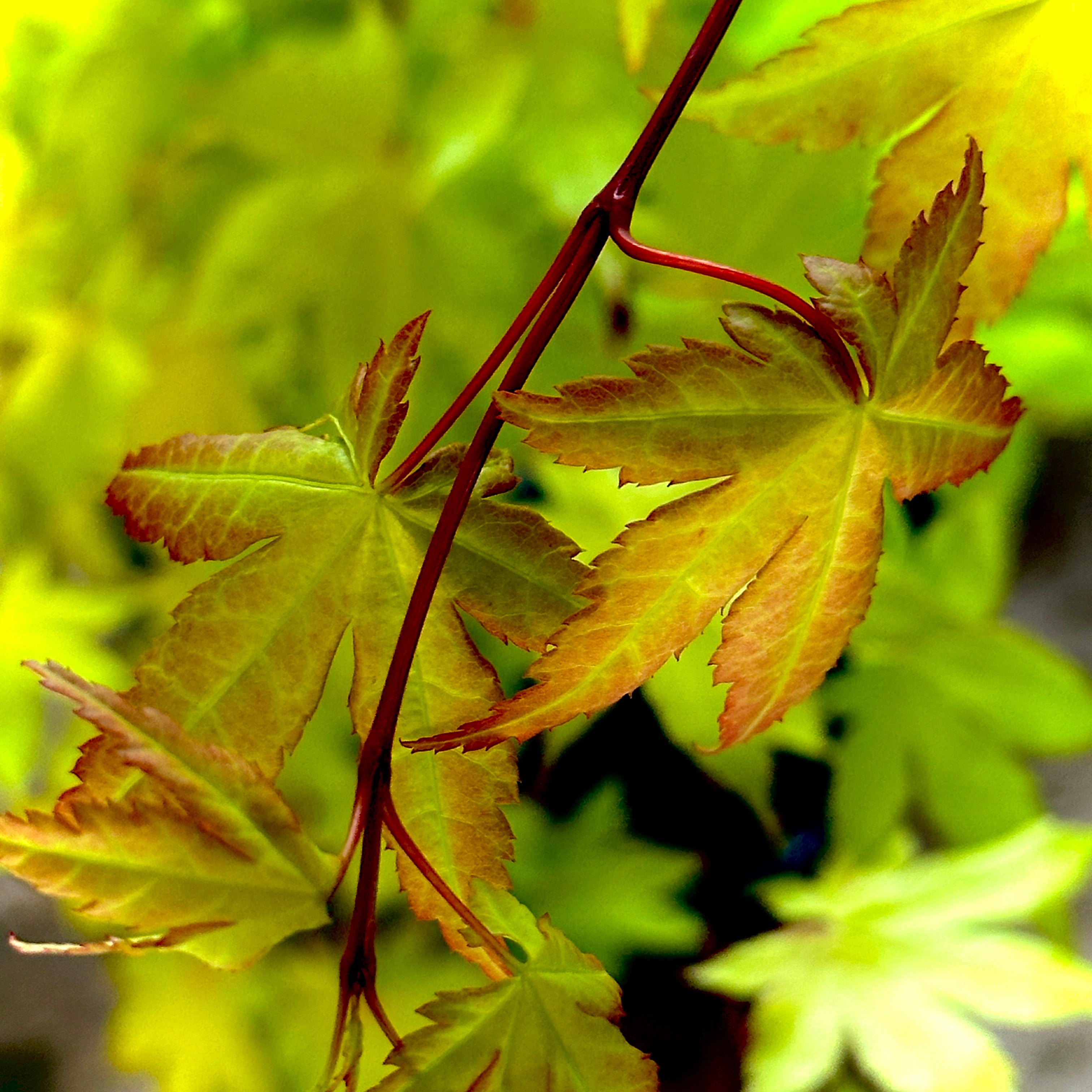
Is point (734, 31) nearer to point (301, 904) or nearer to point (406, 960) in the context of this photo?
point (301, 904)

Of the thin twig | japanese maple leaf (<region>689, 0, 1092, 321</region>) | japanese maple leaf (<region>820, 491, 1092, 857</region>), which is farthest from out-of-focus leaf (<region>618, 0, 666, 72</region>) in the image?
japanese maple leaf (<region>820, 491, 1092, 857</region>)

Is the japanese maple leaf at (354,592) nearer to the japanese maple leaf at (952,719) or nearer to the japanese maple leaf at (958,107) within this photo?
the japanese maple leaf at (958,107)

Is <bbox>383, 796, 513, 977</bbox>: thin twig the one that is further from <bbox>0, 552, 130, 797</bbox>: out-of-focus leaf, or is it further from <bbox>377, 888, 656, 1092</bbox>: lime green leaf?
<bbox>0, 552, 130, 797</bbox>: out-of-focus leaf

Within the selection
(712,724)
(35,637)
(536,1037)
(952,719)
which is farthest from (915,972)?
(35,637)

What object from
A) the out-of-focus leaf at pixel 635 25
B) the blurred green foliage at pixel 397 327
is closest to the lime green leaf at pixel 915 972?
the blurred green foliage at pixel 397 327

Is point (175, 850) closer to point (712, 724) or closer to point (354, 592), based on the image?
point (354, 592)

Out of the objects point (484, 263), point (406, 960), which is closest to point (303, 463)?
point (484, 263)
